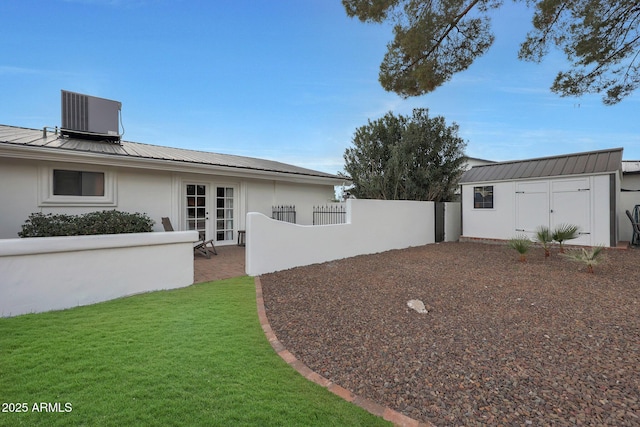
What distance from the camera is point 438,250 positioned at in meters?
10.0

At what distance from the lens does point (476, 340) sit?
134 inches

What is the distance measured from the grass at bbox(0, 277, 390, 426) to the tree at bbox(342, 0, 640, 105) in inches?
258

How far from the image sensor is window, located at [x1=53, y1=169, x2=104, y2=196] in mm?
7297

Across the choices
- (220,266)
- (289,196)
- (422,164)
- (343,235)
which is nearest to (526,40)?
(343,235)

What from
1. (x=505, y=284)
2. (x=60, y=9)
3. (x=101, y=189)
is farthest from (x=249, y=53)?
(x=505, y=284)

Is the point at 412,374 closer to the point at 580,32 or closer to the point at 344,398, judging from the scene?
the point at 344,398

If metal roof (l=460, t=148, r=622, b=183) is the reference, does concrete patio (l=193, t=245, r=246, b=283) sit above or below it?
below

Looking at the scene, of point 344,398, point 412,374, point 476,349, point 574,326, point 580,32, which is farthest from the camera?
point 580,32

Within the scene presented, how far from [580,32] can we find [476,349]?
7.17 metres

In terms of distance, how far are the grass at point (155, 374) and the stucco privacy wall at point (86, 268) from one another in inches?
14.1

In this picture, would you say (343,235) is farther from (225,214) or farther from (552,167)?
(552,167)

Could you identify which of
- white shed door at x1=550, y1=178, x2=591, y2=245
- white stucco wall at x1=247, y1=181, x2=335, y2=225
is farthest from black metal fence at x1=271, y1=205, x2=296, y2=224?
white shed door at x1=550, y1=178, x2=591, y2=245

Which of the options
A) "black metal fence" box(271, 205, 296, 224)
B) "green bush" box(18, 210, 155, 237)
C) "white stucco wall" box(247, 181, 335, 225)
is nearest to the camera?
"green bush" box(18, 210, 155, 237)

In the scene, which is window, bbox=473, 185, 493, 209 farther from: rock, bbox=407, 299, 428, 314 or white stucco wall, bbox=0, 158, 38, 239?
white stucco wall, bbox=0, 158, 38, 239
